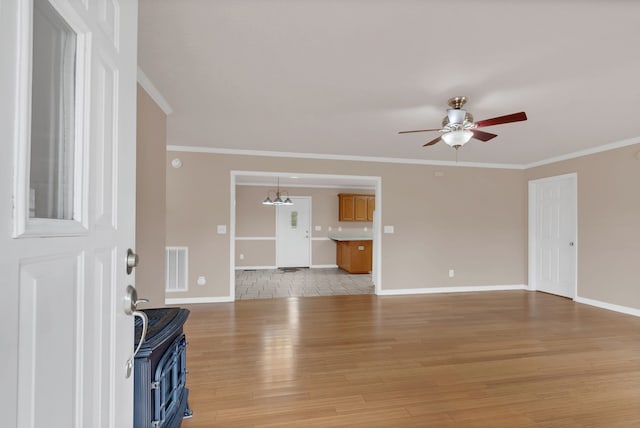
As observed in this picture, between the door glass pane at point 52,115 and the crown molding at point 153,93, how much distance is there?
1741 mm

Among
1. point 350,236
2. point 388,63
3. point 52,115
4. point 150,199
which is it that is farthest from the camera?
point 350,236

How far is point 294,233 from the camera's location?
25.6 ft

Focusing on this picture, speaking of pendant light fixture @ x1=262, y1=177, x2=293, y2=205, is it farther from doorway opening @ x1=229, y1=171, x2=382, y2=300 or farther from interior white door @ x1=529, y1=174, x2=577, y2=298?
interior white door @ x1=529, y1=174, x2=577, y2=298

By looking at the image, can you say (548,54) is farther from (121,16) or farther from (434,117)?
(121,16)

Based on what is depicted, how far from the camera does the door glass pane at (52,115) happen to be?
594mm

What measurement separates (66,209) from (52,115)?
0.22 meters

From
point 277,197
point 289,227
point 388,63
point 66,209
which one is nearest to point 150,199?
point 66,209

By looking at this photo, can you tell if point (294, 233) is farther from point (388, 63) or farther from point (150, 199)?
point (388, 63)

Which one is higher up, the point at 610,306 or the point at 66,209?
the point at 66,209

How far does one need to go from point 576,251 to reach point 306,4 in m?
5.42

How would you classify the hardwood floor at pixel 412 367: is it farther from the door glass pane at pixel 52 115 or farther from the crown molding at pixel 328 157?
the crown molding at pixel 328 157

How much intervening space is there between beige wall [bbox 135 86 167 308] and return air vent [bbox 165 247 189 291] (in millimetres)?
1658

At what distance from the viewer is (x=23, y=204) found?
0.52 meters

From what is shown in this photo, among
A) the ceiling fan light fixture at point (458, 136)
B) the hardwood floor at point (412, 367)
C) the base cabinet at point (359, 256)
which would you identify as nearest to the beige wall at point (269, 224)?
the base cabinet at point (359, 256)
